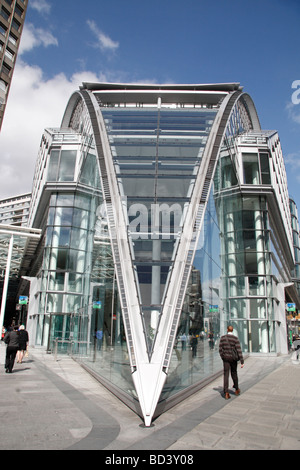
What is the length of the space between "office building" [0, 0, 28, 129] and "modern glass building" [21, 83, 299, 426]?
2949 cm

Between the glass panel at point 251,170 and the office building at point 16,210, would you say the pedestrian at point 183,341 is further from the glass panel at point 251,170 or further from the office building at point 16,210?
the office building at point 16,210

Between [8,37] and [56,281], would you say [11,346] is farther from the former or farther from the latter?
[8,37]

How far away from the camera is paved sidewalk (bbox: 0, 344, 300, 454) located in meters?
5.24

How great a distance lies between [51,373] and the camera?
13.4 m

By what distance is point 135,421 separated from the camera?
649 cm

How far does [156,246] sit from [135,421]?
5133 millimetres

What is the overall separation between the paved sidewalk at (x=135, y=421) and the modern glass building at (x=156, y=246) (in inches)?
19.3

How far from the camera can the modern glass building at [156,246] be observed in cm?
890

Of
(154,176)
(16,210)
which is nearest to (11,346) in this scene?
(154,176)

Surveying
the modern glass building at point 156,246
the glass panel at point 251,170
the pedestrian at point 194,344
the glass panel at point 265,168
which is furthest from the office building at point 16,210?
the pedestrian at point 194,344

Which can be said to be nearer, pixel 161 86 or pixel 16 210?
pixel 161 86

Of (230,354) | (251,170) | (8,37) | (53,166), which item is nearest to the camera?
(230,354)
